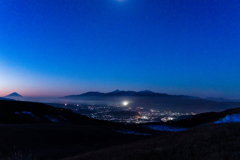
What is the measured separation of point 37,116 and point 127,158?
4498cm

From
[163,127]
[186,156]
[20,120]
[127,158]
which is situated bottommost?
[163,127]

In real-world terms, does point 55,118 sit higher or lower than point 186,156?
lower

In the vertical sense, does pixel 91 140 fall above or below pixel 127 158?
below

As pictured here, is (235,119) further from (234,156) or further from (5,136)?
(5,136)

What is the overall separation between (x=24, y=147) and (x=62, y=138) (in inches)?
226

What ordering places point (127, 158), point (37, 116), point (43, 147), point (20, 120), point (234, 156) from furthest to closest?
1. point (37, 116)
2. point (20, 120)
3. point (43, 147)
4. point (127, 158)
5. point (234, 156)

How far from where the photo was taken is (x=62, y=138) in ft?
68.6

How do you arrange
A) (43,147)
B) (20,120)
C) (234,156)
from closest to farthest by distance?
(234,156)
(43,147)
(20,120)

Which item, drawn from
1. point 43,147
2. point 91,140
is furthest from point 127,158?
point 91,140

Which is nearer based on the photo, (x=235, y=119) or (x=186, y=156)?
(x=186, y=156)

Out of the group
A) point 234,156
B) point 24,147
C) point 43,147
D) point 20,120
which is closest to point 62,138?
point 43,147

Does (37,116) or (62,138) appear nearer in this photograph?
(62,138)

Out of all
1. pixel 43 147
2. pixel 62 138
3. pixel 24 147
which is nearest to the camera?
pixel 24 147

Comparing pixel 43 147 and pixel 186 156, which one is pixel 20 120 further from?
pixel 186 156
